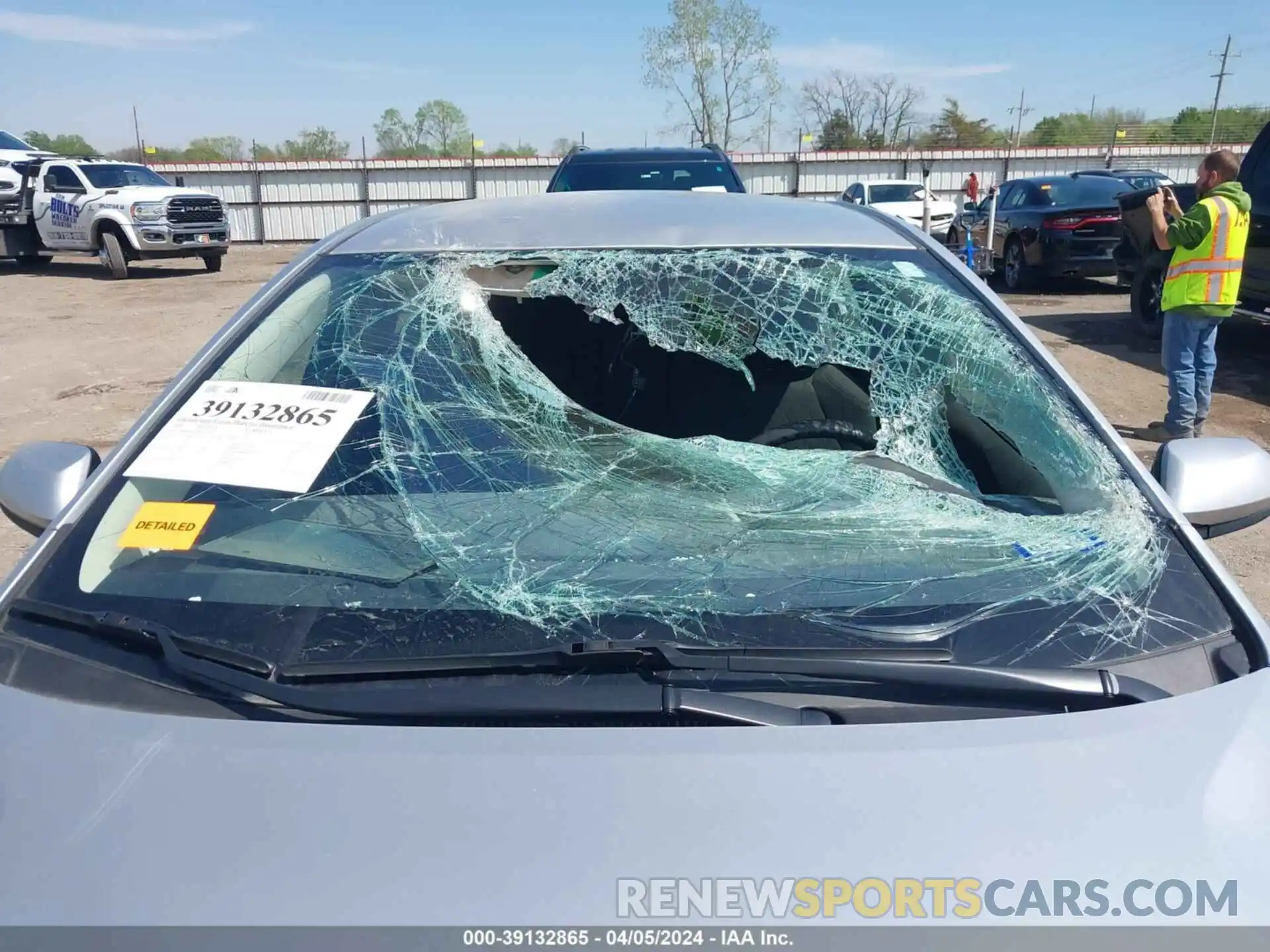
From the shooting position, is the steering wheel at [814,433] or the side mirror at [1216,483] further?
the steering wheel at [814,433]

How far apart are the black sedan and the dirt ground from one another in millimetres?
483

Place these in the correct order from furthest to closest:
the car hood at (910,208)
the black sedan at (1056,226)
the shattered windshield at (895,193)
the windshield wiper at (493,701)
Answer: the shattered windshield at (895,193) → the car hood at (910,208) → the black sedan at (1056,226) → the windshield wiper at (493,701)

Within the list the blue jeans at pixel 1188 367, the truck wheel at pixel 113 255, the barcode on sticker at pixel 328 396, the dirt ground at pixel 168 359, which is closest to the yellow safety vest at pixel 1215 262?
the blue jeans at pixel 1188 367

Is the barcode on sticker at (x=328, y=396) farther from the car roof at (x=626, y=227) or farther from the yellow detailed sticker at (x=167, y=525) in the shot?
the car roof at (x=626, y=227)

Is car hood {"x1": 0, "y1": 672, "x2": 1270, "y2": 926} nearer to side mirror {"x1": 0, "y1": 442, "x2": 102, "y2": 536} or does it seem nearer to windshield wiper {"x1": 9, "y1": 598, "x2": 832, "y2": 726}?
windshield wiper {"x1": 9, "y1": 598, "x2": 832, "y2": 726}

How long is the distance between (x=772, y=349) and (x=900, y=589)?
40.5 inches

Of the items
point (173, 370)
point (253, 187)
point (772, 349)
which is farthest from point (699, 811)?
point (253, 187)

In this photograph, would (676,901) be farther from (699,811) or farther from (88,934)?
(88,934)

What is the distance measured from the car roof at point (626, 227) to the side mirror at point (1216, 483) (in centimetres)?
76

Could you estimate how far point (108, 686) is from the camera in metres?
1.43

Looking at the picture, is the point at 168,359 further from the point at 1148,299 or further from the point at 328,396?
the point at 1148,299

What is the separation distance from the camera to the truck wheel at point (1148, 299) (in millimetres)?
10367

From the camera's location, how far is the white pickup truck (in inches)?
699

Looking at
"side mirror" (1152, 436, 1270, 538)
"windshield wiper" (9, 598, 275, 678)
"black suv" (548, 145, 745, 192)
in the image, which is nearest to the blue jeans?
"black suv" (548, 145, 745, 192)
